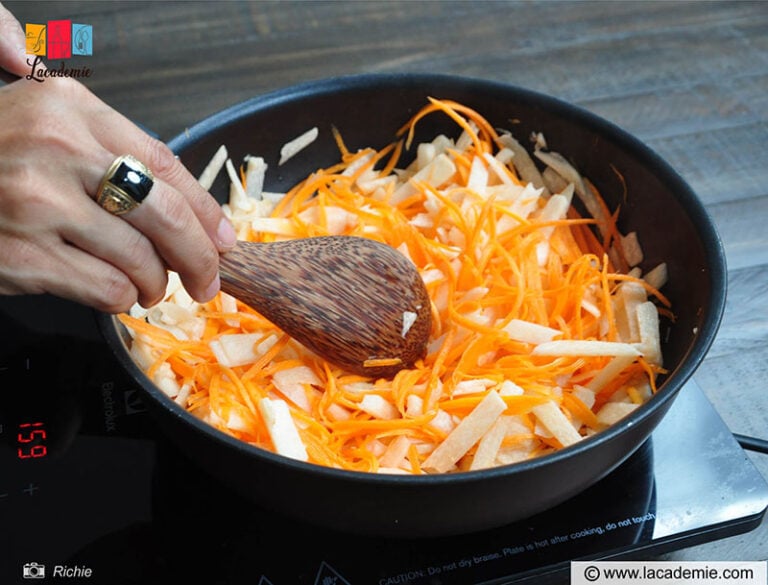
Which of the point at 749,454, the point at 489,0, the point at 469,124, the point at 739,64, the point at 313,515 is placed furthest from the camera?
the point at 489,0

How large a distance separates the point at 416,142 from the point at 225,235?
0.55 metres

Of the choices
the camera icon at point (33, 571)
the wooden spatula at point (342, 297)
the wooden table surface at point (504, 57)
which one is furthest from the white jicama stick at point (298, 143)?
the camera icon at point (33, 571)

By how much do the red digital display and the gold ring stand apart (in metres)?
0.44

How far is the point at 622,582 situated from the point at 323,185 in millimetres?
761

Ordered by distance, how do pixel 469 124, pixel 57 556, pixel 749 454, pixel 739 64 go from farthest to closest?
pixel 739 64 → pixel 469 124 → pixel 749 454 → pixel 57 556

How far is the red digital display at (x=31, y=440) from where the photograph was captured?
1071 millimetres

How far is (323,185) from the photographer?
1.35 meters

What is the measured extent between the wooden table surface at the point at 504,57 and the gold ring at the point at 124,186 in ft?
2.91

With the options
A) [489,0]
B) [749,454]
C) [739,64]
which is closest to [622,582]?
[749,454]

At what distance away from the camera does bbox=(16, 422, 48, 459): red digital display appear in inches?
42.2

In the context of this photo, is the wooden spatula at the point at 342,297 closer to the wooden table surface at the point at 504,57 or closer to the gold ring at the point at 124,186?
the gold ring at the point at 124,186

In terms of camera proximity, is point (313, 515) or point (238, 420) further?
point (238, 420)

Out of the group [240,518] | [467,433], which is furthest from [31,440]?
[467,433]

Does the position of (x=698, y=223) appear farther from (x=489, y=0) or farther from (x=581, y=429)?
(x=489, y=0)
